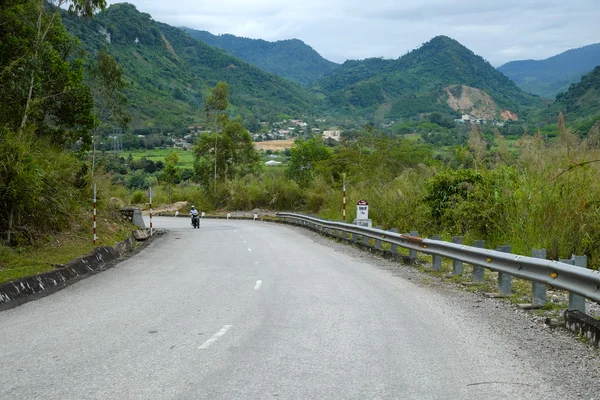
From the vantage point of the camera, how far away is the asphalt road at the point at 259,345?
5578 mm

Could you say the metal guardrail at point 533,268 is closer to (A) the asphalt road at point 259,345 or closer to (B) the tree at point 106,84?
(A) the asphalt road at point 259,345

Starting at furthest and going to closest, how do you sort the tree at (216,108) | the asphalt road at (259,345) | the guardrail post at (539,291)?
1. the tree at (216,108)
2. the guardrail post at (539,291)
3. the asphalt road at (259,345)

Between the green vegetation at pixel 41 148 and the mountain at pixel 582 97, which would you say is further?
the mountain at pixel 582 97

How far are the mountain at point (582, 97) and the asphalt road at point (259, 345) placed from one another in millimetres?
61427

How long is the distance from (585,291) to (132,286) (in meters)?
8.87

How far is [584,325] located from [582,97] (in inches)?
2950

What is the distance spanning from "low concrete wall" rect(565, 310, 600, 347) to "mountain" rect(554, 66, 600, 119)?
204 ft

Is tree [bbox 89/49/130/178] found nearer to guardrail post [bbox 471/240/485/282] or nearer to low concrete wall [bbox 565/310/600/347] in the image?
guardrail post [bbox 471/240/485/282]

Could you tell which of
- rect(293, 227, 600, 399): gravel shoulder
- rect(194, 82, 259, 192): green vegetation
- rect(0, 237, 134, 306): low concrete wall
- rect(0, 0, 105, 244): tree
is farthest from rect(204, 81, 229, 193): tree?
rect(293, 227, 600, 399): gravel shoulder

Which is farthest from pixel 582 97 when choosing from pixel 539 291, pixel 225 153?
pixel 539 291

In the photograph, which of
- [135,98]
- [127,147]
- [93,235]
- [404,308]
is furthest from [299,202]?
[135,98]

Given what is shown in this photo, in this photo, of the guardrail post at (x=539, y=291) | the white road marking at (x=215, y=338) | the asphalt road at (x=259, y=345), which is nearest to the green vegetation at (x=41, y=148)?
the asphalt road at (x=259, y=345)

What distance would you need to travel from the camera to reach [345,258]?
19.0 meters

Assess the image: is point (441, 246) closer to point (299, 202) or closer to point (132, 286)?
point (132, 286)
